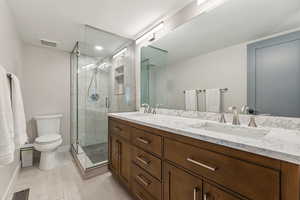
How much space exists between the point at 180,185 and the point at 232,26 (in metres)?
1.41

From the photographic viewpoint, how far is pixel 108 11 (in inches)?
64.5

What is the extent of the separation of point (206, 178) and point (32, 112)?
3.12 m

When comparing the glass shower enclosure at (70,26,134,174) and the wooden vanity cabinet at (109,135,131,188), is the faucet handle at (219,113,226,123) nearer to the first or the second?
the wooden vanity cabinet at (109,135,131,188)

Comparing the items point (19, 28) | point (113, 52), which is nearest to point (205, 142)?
point (113, 52)

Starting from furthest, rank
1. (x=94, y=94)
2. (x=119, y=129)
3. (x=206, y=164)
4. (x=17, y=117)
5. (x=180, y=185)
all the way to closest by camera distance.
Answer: (x=94, y=94)
(x=119, y=129)
(x=17, y=117)
(x=180, y=185)
(x=206, y=164)

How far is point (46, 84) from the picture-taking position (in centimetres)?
269

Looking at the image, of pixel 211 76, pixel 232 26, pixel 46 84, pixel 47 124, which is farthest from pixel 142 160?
pixel 46 84

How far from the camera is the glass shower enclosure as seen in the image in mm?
2344

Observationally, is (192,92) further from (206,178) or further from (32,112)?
(32,112)

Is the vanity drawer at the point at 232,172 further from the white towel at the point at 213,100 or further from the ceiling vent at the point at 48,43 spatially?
the ceiling vent at the point at 48,43

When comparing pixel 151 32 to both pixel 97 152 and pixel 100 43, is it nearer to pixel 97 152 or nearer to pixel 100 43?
pixel 100 43

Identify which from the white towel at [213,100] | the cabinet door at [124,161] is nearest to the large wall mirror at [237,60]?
the white towel at [213,100]

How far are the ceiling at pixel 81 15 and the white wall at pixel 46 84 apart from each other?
1.52 ft

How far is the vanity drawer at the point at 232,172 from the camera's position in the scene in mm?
544
